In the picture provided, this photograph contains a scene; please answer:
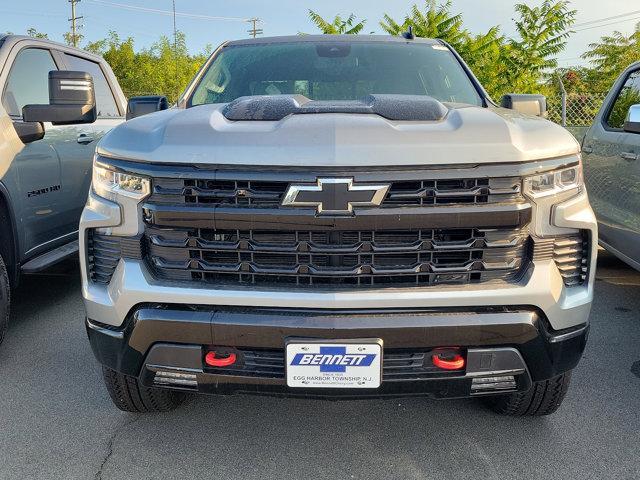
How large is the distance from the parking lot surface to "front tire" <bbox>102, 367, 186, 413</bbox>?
103 millimetres

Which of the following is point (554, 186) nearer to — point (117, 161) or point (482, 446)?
point (482, 446)

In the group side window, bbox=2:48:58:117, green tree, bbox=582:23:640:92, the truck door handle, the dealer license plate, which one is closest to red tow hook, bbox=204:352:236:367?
the dealer license plate

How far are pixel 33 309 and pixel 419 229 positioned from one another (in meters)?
3.45

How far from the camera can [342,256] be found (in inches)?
84.7

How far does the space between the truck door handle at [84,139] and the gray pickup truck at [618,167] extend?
4.00 meters

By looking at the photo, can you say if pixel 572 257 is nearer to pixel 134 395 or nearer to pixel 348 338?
pixel 348 338

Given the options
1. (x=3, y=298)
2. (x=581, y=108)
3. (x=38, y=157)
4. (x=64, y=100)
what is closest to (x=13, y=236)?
(x=3, y=298)

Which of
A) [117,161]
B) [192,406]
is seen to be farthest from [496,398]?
[117,161]

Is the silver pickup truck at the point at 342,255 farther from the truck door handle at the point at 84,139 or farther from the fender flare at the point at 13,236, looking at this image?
the truck door handle at the point at 84,139

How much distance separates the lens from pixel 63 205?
4.37m

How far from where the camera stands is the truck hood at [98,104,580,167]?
2.07 m

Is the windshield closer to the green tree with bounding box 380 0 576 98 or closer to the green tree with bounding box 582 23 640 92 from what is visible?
the green tree with bounding box 380 0 576 98

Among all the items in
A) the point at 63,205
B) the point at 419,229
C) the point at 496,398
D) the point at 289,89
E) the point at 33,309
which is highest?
the point at 289,89

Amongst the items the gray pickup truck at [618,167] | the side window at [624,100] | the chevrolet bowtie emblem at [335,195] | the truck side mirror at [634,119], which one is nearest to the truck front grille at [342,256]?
the chevrolet bowtie emblem at [335,195]
